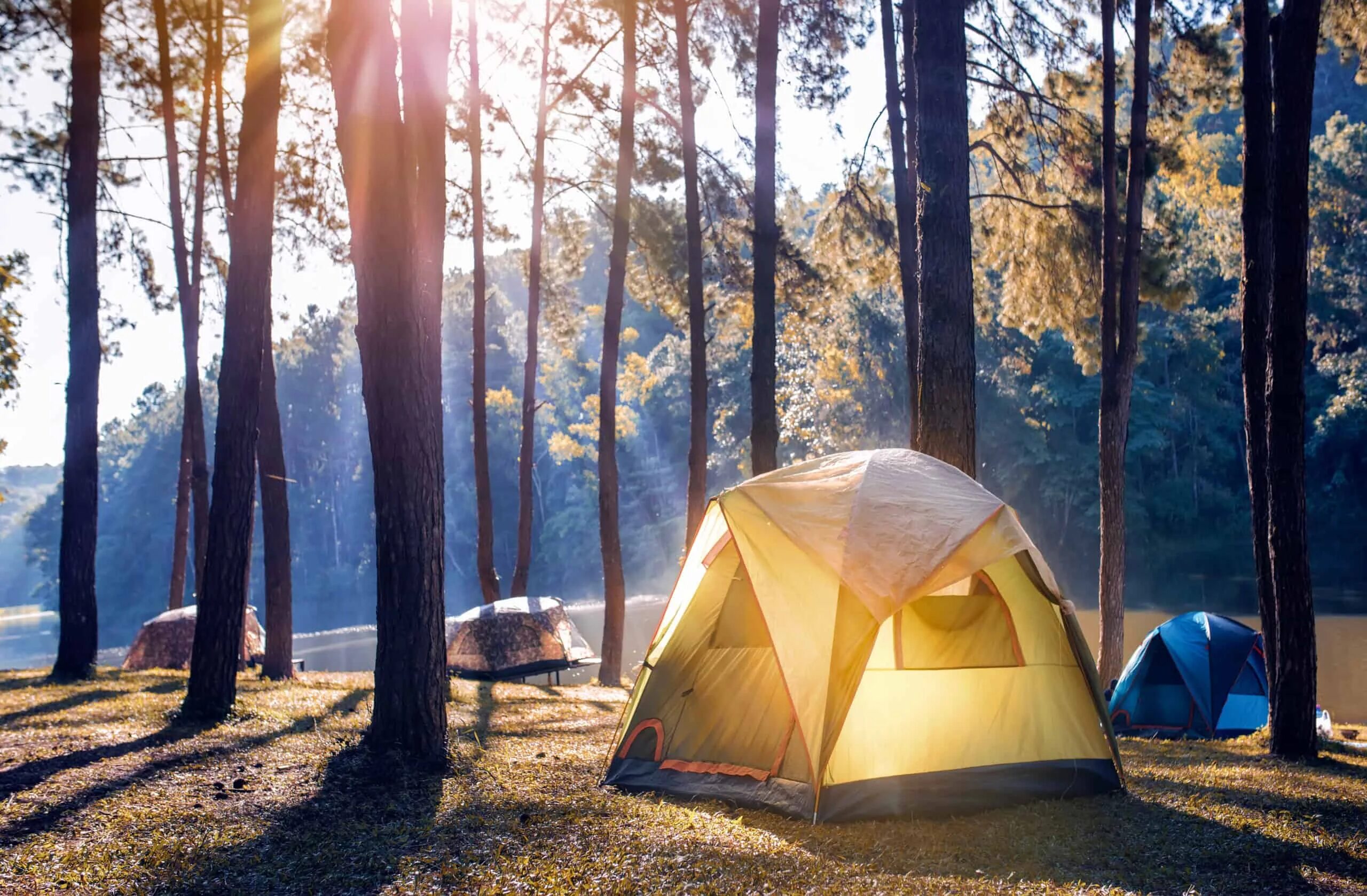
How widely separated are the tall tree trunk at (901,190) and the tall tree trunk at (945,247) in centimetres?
437

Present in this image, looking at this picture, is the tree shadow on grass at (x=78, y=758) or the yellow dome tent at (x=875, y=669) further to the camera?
the tree shadow on grass at (x=78, y=758)

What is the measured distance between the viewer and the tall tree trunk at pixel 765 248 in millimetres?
11125

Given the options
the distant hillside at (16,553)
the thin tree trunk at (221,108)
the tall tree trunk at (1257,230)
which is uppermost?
the thin tree trunk at (221,108)

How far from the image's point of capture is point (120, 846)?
4281 millimetres

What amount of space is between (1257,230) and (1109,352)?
4.52 metres

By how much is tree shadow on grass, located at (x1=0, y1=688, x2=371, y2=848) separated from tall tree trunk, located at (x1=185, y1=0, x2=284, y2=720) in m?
0.55

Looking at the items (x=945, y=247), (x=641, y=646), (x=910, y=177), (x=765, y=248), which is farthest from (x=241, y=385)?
(x=641, y=646)

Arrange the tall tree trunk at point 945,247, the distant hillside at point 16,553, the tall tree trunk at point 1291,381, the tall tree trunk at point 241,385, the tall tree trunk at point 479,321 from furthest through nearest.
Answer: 1. the distant hillside at point 16,553
2. the tall tree trunk at point 479,321
3. the tall tree trunk at point 241,385
4. the tall tree trunk at point 945,247
5. the tall tree trunk at point 1291,381

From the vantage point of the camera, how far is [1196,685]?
1058 cm

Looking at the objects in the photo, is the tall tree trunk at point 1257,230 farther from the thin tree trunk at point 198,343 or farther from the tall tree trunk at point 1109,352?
the thin tree trunk at point 198,343

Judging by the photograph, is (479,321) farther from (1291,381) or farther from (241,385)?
(1291,381)

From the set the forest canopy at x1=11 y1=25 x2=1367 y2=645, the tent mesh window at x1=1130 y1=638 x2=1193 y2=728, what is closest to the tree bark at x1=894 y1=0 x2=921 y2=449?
the forest canopy at x1=11 y1=25 x2=1367 y2=645

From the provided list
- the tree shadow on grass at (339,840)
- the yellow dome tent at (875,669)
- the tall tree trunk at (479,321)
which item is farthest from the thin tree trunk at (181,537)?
the yellow dome tent at (875,669)

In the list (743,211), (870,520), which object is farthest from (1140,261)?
(870,520)
